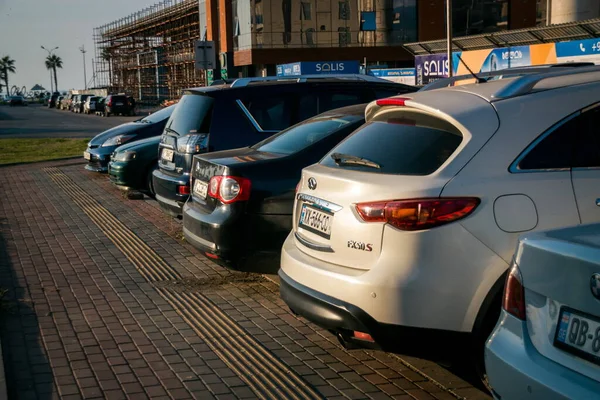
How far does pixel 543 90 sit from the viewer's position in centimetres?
505

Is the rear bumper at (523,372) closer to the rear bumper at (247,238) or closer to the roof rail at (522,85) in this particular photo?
the roof rail at (522,85)

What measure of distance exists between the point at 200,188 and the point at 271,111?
193cm

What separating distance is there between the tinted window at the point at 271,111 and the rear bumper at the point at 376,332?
433cm

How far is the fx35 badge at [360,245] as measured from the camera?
4.82 metres

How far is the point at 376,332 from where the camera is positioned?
4.79 meters

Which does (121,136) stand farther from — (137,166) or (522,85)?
(522,85)

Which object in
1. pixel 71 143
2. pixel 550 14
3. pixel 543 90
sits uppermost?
pixel 550 14

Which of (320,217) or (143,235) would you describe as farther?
(143,235)

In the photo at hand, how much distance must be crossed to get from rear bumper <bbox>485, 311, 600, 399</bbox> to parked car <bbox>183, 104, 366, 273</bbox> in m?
3.49

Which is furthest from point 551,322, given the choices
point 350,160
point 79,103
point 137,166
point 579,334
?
point 79,103

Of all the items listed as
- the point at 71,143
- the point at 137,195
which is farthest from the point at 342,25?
the point at 137,195

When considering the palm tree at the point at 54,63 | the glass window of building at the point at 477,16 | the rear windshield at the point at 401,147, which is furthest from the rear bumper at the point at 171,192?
the palm tree at the point at 54,63

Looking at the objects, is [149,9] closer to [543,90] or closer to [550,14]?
[550,14]

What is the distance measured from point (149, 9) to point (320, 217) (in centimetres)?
8000
